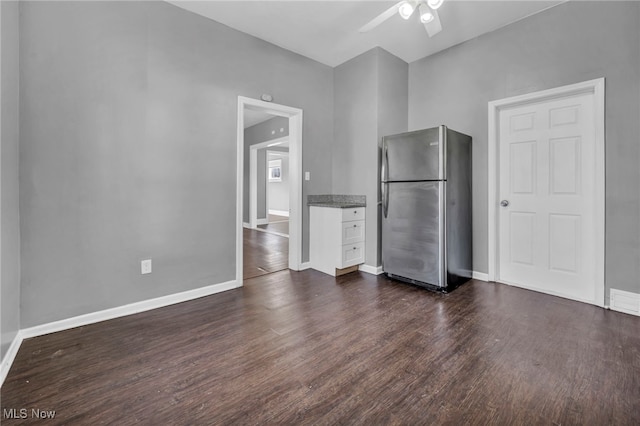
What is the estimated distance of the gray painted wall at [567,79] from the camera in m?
2.40

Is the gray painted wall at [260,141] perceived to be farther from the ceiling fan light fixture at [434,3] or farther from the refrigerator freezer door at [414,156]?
the ceiling fan light fixture at [434,3]

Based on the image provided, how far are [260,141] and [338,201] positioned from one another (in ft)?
13.2

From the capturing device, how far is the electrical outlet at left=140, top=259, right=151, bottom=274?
254cm

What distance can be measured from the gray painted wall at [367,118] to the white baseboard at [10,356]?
317 cm

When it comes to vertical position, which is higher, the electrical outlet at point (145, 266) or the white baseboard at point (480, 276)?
the electrical outlet at point (145, 266)

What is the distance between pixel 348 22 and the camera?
9.86 feet

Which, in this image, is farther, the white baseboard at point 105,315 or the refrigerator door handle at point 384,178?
the refrigerator door handle at point 384,178

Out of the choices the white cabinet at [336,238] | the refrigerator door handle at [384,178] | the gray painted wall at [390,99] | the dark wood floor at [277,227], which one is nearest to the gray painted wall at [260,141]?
the dark wood floor at [277,227]

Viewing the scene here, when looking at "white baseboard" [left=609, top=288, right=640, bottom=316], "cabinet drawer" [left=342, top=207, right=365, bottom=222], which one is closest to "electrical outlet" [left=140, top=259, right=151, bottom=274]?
"cabinet drawer" [left=342, top=207, right=365, bottom=222]

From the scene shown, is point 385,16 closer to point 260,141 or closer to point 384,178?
point 384,178

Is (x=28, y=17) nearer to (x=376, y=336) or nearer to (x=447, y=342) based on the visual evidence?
(x=376, y=336)

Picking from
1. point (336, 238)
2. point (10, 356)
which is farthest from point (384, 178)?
point (10, 356)

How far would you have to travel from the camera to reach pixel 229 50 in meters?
3.05

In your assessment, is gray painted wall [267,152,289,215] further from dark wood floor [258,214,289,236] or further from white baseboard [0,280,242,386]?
white baseboard [0,280,242,386]
